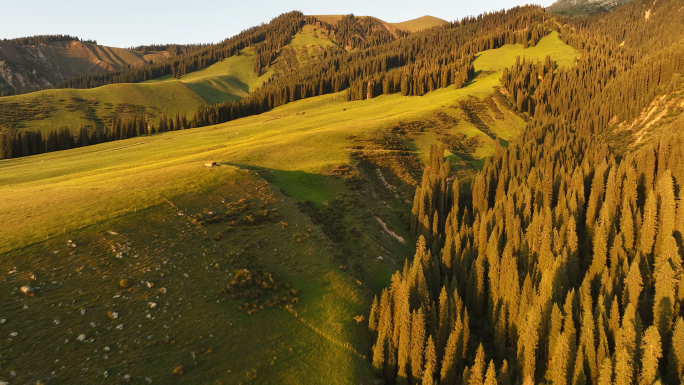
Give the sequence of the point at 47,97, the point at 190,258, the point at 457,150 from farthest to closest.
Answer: the point at 47,97, the point at 457,150, the point at 190,258

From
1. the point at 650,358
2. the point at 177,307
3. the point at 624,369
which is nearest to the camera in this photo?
the point at 624,369

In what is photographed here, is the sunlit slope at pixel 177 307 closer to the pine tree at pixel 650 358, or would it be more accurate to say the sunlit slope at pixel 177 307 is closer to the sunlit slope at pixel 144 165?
the sunlit slope at pixel 144 165

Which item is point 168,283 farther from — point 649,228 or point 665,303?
point 649,228

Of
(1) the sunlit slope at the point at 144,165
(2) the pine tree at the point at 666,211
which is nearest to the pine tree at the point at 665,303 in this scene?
(2) the pine tree at the point at 666,211

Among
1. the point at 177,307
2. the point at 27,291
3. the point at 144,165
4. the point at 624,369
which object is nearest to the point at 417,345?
the point at 624,369

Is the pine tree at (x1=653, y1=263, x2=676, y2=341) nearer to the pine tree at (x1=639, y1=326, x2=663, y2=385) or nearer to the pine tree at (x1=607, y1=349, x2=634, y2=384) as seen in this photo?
the pine tree at (x1=639, y1=326, x2=663, y2=385)

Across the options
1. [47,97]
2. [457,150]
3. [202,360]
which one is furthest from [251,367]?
[47,97]

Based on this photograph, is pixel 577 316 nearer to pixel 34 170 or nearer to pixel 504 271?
pixel 504 271

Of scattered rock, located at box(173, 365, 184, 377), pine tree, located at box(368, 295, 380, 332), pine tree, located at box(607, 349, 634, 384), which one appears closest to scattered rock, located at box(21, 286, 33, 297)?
scattered rock, located at box(173, 365, 184, 377)
